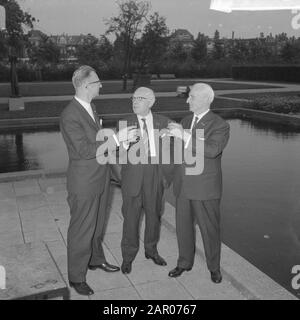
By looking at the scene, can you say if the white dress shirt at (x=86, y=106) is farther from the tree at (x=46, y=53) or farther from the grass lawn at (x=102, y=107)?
the tree at (x=46, y=53)

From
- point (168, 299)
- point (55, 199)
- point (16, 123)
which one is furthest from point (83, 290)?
point (16, 123)

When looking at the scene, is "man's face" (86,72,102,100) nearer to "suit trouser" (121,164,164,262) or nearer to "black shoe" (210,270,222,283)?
"suit trouser" (121,164,164,262)

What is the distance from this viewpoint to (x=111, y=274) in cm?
445

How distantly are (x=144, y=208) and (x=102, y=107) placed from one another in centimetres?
1601

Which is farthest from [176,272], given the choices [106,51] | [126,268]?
[106,51]

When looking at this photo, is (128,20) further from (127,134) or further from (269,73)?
(127,134)

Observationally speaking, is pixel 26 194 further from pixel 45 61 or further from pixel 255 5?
pixel 45 61

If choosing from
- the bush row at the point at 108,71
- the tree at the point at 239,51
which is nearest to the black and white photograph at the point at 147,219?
the bush row at the point at 108,71

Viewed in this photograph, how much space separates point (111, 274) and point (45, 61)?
2510 inches

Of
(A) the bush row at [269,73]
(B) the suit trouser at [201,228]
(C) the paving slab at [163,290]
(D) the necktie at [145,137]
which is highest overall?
(A) the bush row at [269,73]

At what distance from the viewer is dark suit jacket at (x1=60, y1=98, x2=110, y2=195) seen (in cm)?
369

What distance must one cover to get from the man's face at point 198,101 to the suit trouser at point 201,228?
88 centimetres

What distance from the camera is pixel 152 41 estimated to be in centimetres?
3450

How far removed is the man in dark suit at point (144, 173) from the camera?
13.5 feet
